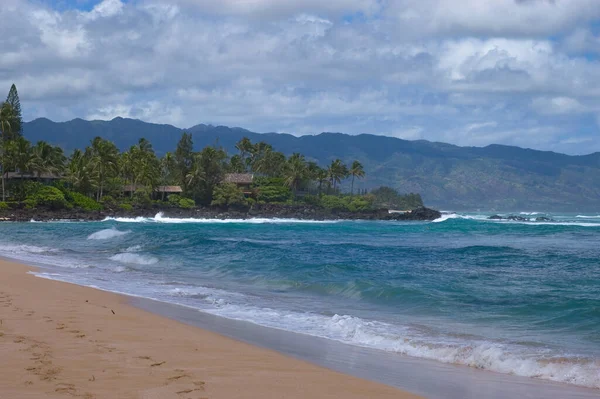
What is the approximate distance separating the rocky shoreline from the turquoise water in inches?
1644

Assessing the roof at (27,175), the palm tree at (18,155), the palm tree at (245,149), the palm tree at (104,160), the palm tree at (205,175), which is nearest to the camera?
the palm tree at (18,155)

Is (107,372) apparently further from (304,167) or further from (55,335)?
(304,167)

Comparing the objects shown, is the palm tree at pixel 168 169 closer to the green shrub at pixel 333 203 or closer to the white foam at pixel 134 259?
the green shrub at pixel 333 203

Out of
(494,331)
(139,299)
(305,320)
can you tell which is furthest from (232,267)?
(494,331)

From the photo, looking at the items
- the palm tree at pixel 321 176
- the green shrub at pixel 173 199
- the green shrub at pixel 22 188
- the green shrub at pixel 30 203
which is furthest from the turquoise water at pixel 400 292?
the palm tree at pixel 321 176

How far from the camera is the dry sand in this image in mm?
5852

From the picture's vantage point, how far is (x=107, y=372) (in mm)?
6367

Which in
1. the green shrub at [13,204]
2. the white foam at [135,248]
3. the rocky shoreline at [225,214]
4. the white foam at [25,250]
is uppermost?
the green shrub at [13,204]

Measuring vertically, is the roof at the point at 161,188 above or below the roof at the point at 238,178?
below

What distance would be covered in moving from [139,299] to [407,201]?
148794mm

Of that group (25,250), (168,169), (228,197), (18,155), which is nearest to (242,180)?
(228,197)

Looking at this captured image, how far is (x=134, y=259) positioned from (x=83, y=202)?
190ft

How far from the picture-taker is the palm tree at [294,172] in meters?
108

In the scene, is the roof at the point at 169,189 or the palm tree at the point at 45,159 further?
the roof at the point at 169,189
